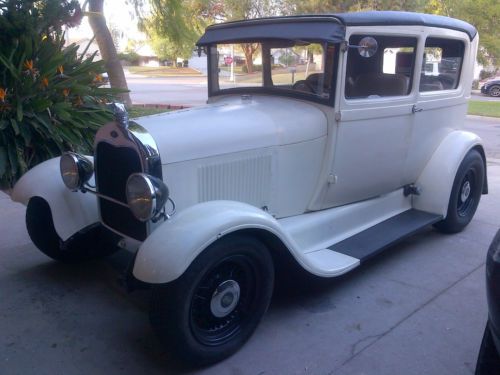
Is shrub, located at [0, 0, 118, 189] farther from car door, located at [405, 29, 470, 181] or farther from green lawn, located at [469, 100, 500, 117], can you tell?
green lawn, located at [469, 100, 500, 117]

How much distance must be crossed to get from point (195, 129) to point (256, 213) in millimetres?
700

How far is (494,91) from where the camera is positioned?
22.1 m

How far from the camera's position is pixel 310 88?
3.71m

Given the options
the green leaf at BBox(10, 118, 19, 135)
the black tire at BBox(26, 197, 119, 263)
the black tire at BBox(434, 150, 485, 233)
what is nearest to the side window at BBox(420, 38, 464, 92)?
the black tire at BBox(434, 150, 485, 233)

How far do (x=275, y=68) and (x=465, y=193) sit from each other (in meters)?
2.30

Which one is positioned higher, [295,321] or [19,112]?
[19,112]

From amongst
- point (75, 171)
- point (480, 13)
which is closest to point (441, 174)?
point (75, 171)

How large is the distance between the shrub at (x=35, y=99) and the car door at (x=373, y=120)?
370cm

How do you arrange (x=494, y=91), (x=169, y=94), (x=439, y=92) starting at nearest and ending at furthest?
1. (x=439, y=92)
2. (x=169, y=94)
3. (x=494, y=91)

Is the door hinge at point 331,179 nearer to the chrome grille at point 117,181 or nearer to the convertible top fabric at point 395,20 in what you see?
the convertible top fabric at point 395,20

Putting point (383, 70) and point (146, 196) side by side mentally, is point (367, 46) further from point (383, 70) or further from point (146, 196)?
point (146, 196)

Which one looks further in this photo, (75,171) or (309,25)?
(309,25)

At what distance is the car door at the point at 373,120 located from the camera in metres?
3.67

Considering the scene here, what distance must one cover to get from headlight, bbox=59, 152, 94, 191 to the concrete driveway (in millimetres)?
704
